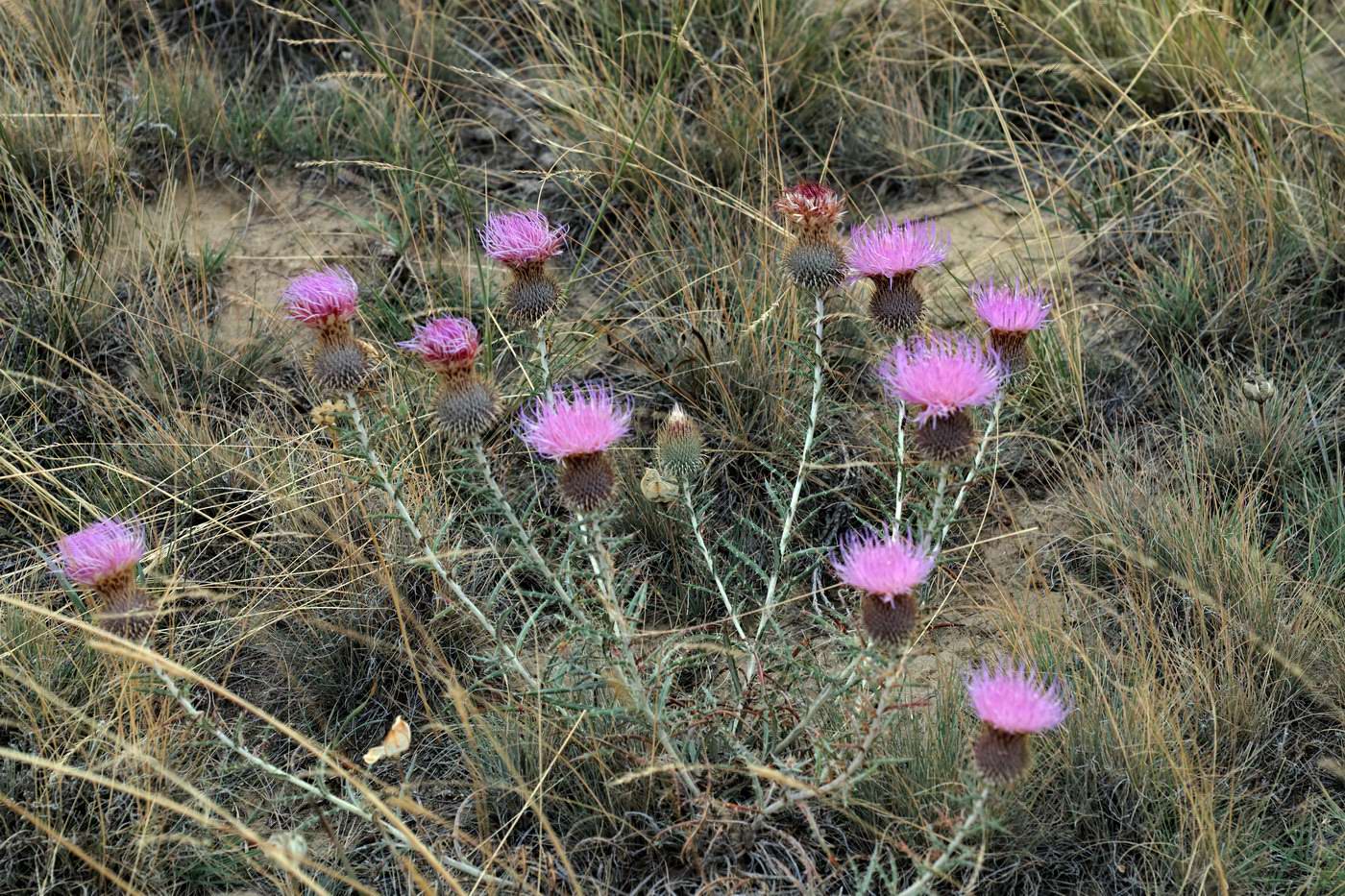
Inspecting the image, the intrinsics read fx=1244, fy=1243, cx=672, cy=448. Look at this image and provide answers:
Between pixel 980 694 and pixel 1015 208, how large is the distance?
2.83m

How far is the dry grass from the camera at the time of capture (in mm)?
2848

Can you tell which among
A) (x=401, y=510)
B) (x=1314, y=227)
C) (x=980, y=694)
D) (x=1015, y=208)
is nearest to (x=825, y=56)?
(x=1015, y=208)

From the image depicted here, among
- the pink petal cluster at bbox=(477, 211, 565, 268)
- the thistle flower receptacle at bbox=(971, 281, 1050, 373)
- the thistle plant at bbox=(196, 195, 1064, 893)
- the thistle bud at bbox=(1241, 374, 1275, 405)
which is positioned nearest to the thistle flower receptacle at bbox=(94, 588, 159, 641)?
the thistle plant at bbox=(196, 195, 1064, 893)

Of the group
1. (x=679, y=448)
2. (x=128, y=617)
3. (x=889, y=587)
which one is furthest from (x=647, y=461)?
(x=128, y=617)

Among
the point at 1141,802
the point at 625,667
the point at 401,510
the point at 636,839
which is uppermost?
the point at 401,510

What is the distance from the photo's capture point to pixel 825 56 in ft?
16.8

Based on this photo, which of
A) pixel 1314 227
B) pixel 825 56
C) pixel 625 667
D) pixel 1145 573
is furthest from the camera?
pixel 825 56

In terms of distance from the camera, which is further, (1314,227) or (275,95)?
(275,95)

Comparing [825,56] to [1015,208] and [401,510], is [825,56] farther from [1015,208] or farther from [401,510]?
[401,510]

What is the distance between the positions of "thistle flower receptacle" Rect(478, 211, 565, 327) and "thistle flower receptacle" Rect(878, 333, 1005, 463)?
2.95 feet

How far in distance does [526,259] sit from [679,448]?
1.94 feet

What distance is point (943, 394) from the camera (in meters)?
2.58

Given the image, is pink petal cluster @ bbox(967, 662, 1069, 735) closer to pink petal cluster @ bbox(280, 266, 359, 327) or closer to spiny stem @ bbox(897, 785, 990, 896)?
spiny stem @ bbox(897, 785, 990, 896)

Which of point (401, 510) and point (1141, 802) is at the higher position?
point (401, 510)
